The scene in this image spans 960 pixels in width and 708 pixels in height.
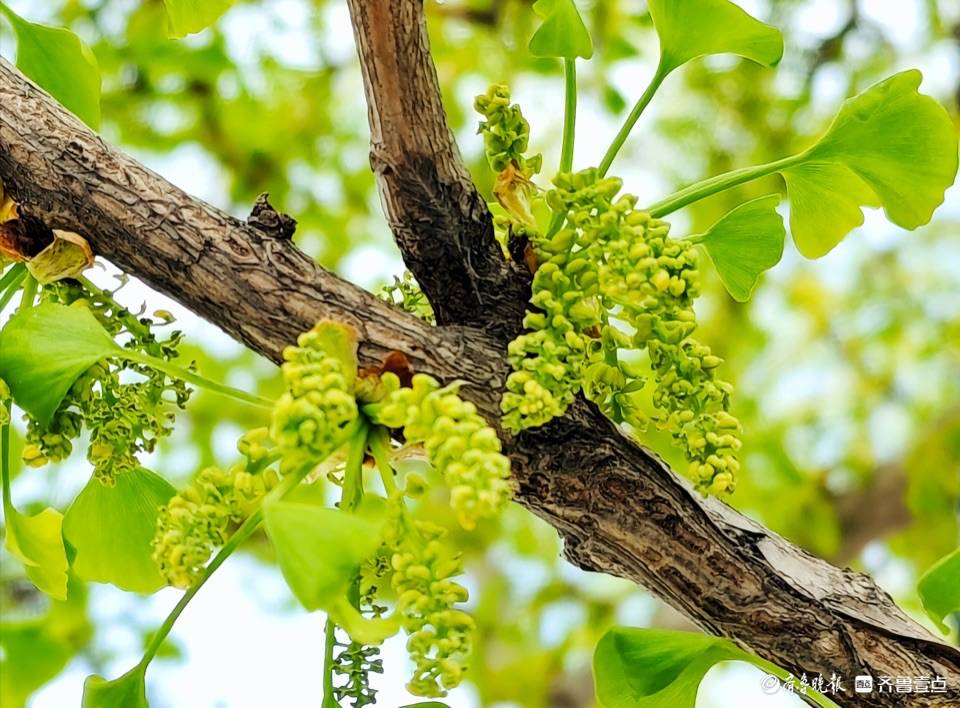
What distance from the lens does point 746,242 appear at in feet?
1.86

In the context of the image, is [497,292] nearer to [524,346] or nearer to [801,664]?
[524,346]

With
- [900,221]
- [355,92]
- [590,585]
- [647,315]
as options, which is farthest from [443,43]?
[647,315]

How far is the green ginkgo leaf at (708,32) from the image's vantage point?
521 millimetres

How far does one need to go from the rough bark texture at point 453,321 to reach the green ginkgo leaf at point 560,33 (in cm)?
6

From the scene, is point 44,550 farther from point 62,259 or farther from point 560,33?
point 560,33

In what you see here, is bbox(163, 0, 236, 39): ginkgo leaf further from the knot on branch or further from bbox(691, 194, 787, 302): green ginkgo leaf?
bbox(691, 194, 787, 302): green ginkgo leaf

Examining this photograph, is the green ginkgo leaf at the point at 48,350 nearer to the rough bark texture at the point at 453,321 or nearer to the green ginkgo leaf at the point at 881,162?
the rough bark texture at the point at 453,321

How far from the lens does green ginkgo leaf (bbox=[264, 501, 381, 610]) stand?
352mm

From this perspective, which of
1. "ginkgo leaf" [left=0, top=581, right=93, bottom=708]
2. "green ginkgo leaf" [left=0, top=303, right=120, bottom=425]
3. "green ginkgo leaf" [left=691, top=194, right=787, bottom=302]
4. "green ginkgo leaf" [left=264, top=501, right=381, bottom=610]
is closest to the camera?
"green ginkgo leaf" [left=264, top=501, right=381, bottom=610]

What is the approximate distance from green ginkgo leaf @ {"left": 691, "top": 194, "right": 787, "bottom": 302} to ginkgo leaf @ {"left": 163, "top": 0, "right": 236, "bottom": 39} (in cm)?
27

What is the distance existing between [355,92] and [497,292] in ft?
4.72

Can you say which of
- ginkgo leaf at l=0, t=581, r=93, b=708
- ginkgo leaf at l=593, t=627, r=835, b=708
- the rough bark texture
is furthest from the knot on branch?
ginkgo leaf at l=0, t=581, r=93, b=708

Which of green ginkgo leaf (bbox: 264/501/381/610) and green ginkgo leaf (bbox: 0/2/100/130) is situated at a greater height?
green ginkgo leaf (bbox: 0/2/100/130)

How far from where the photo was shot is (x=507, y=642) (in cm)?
190
